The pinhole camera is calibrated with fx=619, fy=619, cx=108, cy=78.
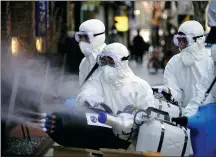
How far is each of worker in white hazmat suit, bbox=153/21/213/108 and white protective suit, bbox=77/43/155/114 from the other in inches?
67.7

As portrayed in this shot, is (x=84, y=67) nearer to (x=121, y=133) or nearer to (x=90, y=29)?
(x=90, y=29)

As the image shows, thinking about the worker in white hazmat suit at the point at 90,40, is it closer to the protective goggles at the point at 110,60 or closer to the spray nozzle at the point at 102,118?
the protective goggles at the point at 110,60

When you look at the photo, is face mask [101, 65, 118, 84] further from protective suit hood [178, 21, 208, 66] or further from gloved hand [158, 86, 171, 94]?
protective suit hood [178, 21, 208, 66]

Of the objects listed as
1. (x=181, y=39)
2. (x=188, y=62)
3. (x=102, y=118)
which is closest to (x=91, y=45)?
(x=181, y=39)

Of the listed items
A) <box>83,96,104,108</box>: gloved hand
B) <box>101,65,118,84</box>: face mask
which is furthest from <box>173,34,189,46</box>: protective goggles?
<box>83,96,104,108</box>: gloved hand

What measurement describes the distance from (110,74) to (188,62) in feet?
6.99

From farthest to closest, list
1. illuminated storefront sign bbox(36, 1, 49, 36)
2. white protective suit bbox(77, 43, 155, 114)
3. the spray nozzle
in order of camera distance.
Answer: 1. illuminated storefront sign bbox(36, 1, 49, 36)
2. white protective suit bbox(77, 43, 155, 114)
3. the spray nozzle

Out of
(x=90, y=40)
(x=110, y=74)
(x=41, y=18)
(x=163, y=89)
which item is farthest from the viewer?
(x=41, y=18)

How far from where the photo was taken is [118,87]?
21.0 ft

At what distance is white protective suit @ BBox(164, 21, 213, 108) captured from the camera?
8094 millimetres

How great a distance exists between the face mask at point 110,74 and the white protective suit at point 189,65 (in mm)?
1830

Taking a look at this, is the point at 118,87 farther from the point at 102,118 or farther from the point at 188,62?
the point at 188,62

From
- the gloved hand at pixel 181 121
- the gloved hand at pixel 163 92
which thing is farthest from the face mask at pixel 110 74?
the gloved hand at pixel 181 121

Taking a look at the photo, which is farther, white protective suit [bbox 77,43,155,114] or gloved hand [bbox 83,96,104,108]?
white protective suit [bbox 77,43,155,114]
